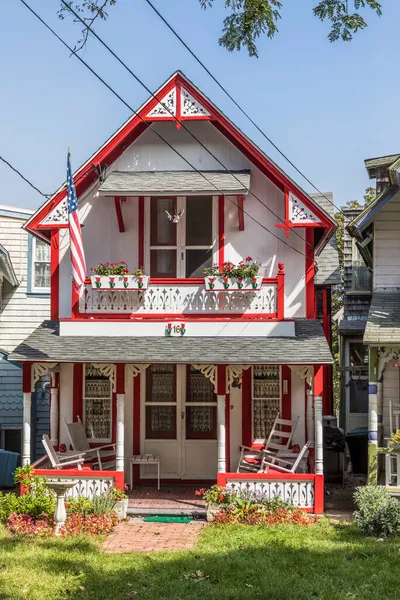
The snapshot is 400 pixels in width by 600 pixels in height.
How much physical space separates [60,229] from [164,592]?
8469 millimetres

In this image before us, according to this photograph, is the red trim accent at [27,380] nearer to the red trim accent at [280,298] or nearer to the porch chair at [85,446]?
the porch chair at [85,446]

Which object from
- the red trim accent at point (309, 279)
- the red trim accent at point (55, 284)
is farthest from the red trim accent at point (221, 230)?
the red trim accent at point (55, 284)

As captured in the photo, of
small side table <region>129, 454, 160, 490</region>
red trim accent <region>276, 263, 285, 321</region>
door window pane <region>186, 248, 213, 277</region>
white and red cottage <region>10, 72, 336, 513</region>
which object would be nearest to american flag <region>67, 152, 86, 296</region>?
white and red cottage <region>10, 72, 336, 513</region>

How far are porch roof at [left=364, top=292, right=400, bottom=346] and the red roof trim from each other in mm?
1755

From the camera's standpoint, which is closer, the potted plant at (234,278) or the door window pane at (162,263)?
the potted plant at (234,278)

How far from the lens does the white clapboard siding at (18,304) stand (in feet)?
65.2

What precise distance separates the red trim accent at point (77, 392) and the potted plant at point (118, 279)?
2.19m

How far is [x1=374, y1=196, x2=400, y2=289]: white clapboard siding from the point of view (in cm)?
1482

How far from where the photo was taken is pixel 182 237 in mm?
15547

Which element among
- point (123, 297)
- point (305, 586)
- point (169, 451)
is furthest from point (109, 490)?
point (305, 586)

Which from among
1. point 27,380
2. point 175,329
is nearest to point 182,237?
Answer: point 175,329

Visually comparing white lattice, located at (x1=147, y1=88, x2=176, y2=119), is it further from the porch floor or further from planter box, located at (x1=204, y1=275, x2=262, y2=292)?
the porch floor

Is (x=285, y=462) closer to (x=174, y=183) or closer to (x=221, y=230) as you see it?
(x=221, y=230)

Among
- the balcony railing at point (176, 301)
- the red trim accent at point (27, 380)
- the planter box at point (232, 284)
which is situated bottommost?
the red trim accent at point (27, 380)
